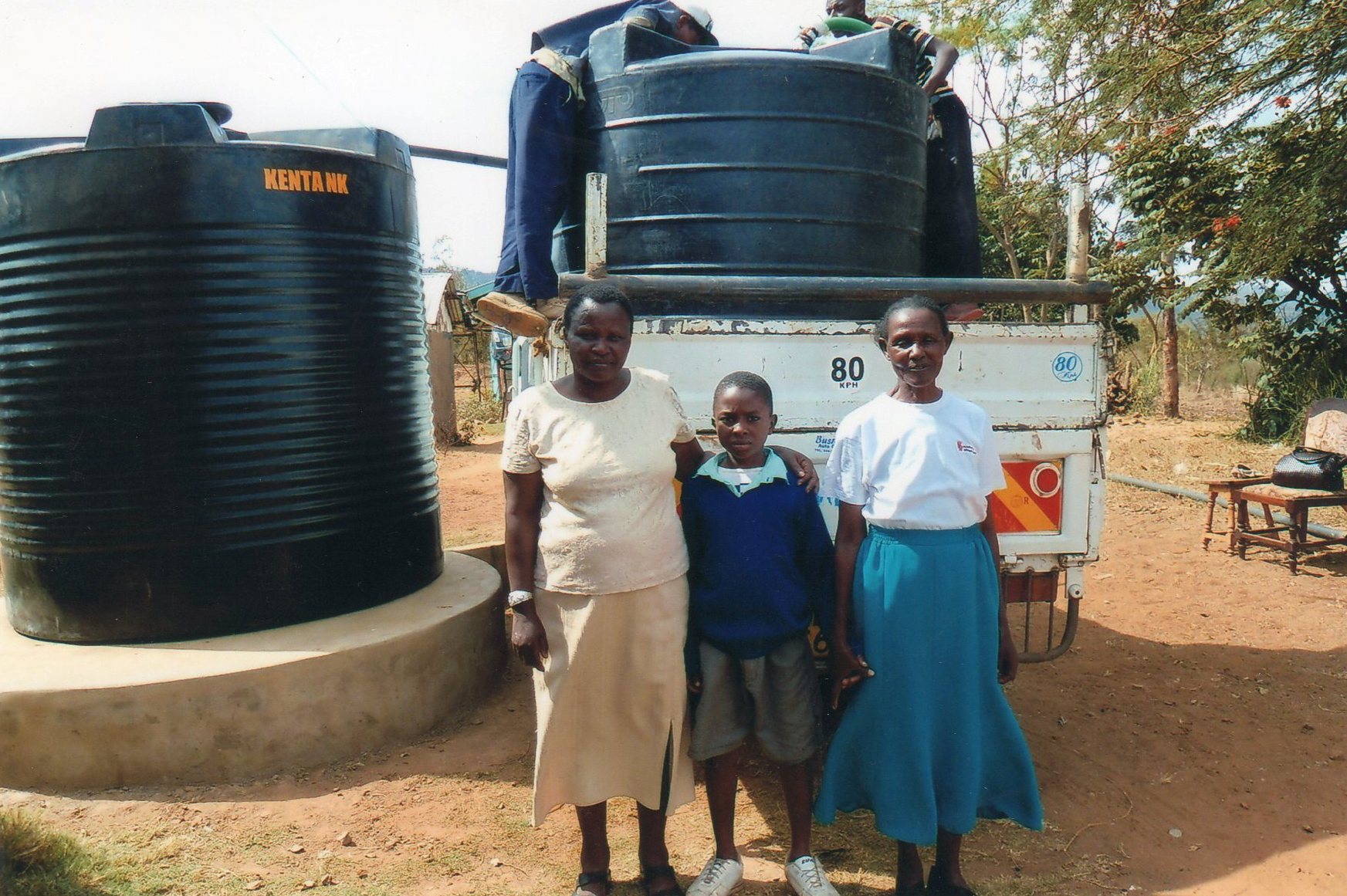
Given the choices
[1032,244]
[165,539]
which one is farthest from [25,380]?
[1032,244]

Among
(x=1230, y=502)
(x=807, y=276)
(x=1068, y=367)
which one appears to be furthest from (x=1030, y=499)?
(x=1230, y=502)

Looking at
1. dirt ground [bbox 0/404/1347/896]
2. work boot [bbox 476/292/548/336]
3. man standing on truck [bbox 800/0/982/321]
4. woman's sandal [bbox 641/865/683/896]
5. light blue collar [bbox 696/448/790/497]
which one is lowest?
dirt ground [bbox 0/404/1347/896]

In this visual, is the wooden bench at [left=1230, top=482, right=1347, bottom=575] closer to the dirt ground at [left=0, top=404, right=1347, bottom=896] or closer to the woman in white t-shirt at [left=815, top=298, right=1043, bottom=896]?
the dirt ground at [left=0, top=404, right=1347, bottom=896]

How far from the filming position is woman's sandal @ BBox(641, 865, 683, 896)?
8.43ft

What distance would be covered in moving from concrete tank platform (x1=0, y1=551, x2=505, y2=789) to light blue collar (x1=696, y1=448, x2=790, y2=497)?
1578mm

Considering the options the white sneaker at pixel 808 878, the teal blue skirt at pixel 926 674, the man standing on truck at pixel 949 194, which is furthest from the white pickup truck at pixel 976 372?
the white sneaker at pixel 808 878

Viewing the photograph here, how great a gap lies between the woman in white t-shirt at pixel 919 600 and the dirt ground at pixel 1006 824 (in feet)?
1.04

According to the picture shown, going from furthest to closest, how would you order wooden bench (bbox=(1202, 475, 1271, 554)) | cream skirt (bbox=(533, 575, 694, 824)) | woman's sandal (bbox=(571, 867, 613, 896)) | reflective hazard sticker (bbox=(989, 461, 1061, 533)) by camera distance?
1. wooden bench (bbox=(1202, 475, 1271, 554))
2. reflective hazard sticker (bbox=(989, 461, 1061, 533))
3. woman's sandal (bbox=(571, 867, 613, 896))
4. cream skirt (bbox=(533, 575, 694, 824))

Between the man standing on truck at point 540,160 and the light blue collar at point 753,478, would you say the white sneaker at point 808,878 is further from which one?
the man standing on truck at point 540,160

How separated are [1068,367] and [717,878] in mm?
1836

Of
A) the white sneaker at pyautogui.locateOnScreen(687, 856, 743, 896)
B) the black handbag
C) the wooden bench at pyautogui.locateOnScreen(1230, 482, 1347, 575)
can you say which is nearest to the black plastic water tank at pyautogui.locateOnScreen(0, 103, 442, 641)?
the white sneaker at pyautogui.locateOnScreen(687, 856, 743, 896)

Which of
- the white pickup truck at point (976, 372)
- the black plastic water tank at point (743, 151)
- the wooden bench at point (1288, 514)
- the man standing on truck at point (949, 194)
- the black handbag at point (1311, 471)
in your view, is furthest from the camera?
the black handbag at point (1311, 471)

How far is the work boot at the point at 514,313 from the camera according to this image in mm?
3104

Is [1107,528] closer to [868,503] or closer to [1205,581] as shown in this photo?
[1205,581]
